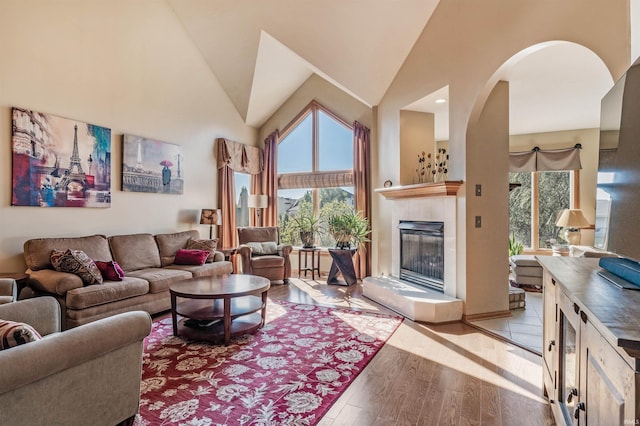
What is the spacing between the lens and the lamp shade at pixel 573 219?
5.81m

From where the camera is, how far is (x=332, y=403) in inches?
85.2

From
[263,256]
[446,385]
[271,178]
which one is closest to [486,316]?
[446,385]

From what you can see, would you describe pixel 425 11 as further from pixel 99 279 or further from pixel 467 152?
pixel 99 279

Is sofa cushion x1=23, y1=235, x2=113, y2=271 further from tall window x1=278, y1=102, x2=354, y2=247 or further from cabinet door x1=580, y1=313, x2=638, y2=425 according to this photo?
cabinet door x1=580, y1=313, x2=638, y2=425

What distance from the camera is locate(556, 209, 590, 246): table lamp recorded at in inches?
229

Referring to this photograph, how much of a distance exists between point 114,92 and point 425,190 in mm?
4205

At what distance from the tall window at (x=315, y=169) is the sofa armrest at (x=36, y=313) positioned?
4985 millimetres

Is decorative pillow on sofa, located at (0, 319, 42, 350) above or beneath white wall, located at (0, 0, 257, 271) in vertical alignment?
beneath

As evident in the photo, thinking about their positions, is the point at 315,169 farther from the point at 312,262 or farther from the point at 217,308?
the point at 217,308

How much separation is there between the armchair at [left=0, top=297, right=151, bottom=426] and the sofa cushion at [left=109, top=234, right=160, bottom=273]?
7.47ft

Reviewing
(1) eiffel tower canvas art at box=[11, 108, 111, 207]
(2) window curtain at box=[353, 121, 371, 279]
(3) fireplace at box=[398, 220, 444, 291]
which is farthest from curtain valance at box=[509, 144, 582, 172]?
(1) eiffel tower canvas art at box=[11, 108, 111, 207]

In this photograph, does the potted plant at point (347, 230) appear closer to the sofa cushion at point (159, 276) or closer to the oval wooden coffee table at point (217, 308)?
the oval wooden coffee table at point (217, 308)

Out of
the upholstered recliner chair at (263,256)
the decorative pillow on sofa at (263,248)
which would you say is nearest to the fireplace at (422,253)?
the upholstered recliner chair at (263,256)

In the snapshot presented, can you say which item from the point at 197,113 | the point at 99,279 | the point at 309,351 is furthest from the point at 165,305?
the point at 197,113
